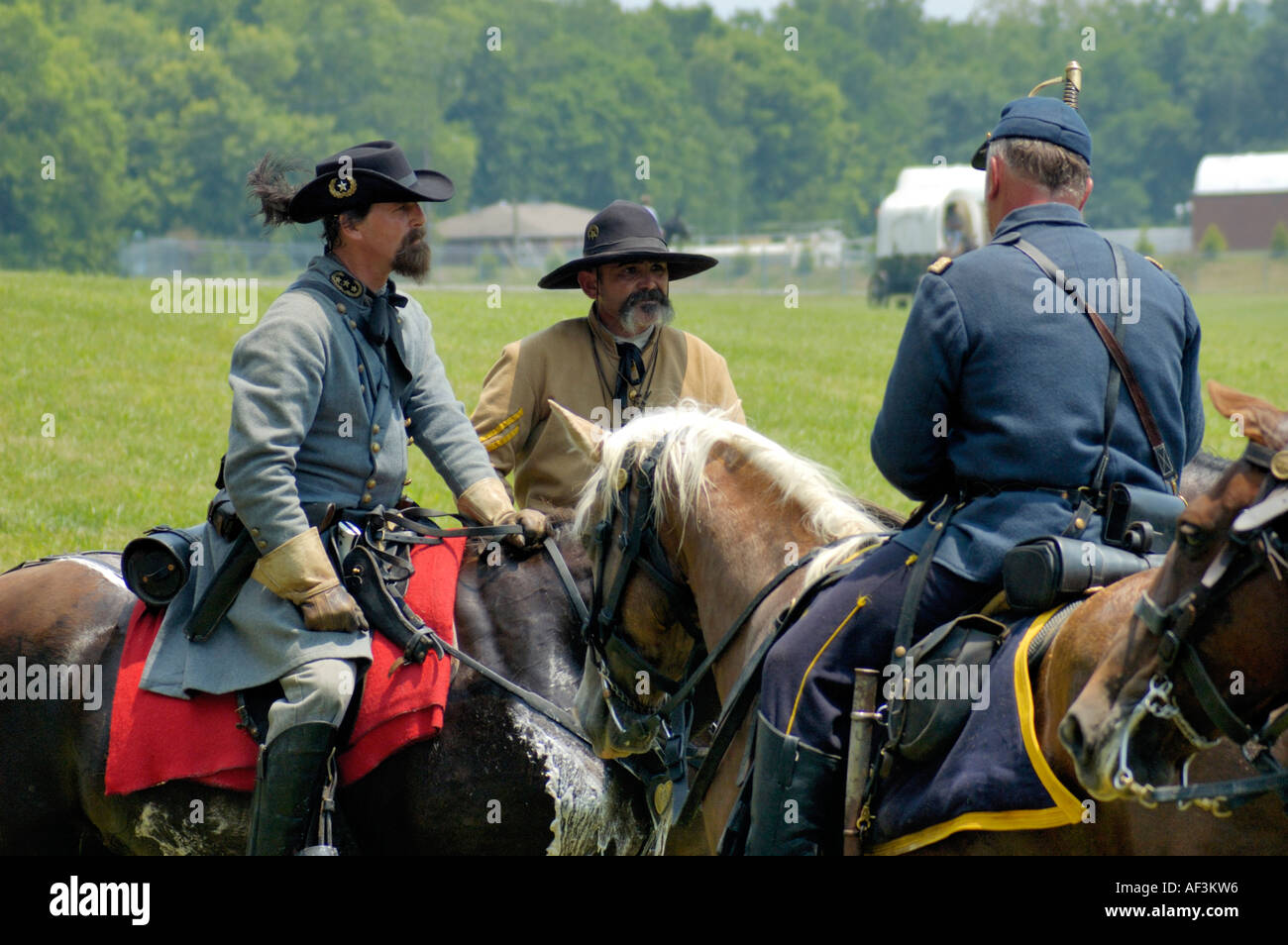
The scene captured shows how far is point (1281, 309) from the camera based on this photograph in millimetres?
37938

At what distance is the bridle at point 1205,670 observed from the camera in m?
2.46

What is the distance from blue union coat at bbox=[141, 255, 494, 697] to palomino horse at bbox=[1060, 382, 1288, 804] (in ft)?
7.94

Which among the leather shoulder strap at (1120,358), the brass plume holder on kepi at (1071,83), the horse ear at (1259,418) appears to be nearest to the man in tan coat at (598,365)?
the brass plume holder on kepi at (1071,83)

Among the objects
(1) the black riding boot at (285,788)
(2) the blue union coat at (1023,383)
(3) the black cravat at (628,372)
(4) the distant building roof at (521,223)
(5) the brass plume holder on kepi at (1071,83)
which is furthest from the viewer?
(4) the distant building roof at (521,223)

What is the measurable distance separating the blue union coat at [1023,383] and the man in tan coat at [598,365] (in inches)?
95.3

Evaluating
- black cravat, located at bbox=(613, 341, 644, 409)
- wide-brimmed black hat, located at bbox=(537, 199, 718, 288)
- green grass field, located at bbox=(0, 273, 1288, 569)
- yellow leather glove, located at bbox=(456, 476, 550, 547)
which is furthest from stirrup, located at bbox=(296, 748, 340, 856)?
green grass field, located at bbox=(0, 273, 1288, 569)

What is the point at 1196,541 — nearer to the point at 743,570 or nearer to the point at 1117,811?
the point at 1117,811

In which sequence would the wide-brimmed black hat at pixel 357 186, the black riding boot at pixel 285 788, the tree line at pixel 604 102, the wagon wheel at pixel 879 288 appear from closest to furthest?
the black riding boot at pixel 285 788 < the wide-brimmed black hat at pixel 357 186 < the wagon wheel at pixel 879 288 < the tree line at pixel 604 102

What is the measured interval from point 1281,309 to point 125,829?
39.1 meters

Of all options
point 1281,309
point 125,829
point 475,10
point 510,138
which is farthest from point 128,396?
point 475,10

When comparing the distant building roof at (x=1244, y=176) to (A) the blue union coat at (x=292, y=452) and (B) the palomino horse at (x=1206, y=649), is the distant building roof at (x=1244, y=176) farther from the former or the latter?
(B) the palomino horse at (x=1206, y=649)

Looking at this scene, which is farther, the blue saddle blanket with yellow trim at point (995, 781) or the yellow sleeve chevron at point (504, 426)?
the yellow sleeve chevron at point (504, 426)

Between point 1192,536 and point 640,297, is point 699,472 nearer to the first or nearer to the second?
point 1192,536

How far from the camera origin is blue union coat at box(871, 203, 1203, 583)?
3.23 m
